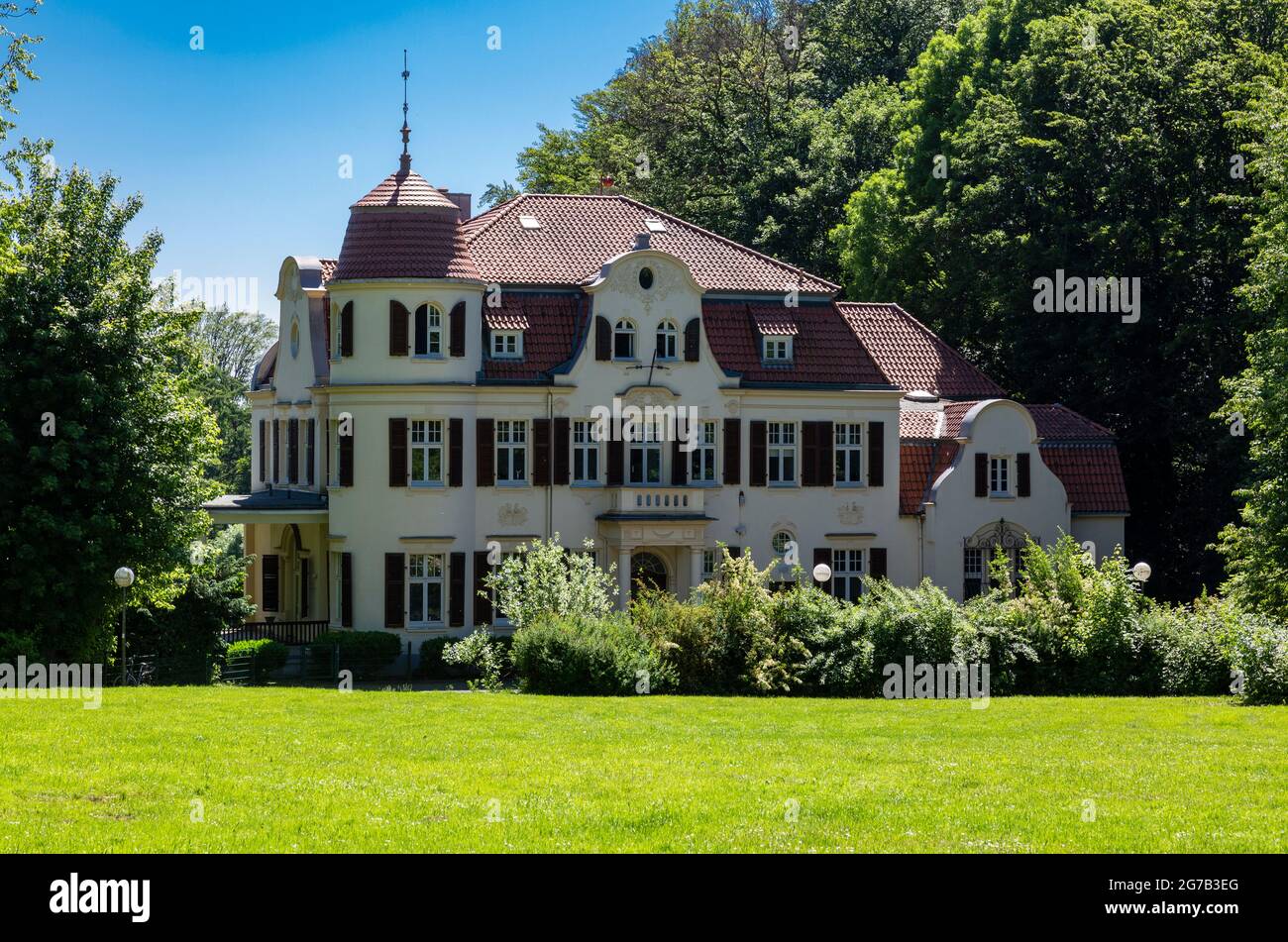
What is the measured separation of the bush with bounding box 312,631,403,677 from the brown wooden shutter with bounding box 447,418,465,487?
14.1ft

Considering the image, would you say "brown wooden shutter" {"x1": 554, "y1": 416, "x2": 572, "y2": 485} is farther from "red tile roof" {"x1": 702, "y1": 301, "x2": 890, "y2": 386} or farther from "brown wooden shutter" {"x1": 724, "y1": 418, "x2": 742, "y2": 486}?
"red tile roof" {"x1": 702, "y1": 301, "x2": 890, "y2": 386}

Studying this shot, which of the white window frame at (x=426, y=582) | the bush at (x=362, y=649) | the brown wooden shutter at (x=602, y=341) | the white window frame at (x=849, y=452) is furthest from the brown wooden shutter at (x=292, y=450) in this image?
the white window frame at (x=849, y=452)

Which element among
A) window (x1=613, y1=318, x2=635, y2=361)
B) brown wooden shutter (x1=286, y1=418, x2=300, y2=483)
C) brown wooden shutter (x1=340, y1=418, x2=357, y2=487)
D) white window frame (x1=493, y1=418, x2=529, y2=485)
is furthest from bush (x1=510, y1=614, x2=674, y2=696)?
brown wooden shutter (x1=286, y1=418, x2=300, y2=483)

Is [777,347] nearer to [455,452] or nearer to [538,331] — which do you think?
[538,331]

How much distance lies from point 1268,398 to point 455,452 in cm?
1884

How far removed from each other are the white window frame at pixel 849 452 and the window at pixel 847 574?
1875 millimetres

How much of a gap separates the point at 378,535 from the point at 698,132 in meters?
32.2

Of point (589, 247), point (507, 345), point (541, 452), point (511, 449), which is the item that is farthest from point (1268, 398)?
point (507, 345)

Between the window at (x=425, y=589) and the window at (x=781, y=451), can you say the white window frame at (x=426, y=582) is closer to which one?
the window at (x=425, y=589)

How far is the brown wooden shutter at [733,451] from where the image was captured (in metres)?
45.7

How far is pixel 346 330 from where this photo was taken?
43.4 m

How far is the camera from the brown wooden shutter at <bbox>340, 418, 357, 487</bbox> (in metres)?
43.2
